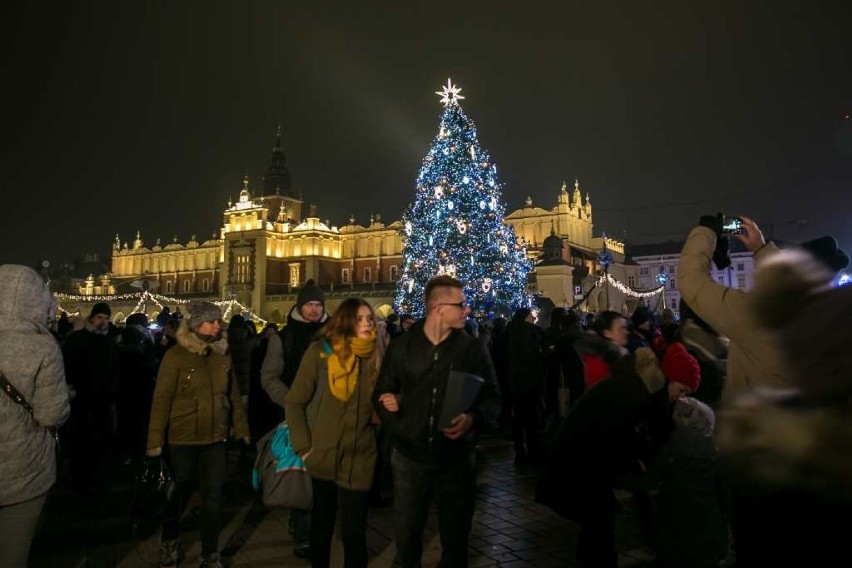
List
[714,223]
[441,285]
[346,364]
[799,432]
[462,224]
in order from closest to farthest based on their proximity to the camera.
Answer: [799,432] < [714,223] < [441,285] < [346,364] < [462,224]

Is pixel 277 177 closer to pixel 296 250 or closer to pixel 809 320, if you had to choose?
pixel 296 250

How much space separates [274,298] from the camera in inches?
2997

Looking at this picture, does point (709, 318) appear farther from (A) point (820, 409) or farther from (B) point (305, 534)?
(B) point (305, 534)

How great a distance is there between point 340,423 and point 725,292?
233 centimetres

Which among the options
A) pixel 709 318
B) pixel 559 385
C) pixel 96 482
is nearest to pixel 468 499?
pixel 709 318

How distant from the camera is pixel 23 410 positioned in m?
3.08

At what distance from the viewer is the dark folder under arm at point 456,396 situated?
11.9ft

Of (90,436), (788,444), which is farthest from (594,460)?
(90,436)

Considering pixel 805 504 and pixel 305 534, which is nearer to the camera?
pixel 805 504

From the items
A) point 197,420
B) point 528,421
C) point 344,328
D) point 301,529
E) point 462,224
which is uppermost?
point 462,224

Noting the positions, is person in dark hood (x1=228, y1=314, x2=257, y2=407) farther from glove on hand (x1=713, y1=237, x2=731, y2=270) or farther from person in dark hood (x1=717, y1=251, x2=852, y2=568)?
person in dark hood (x1=717, y1=251, x2=852, y2=568)

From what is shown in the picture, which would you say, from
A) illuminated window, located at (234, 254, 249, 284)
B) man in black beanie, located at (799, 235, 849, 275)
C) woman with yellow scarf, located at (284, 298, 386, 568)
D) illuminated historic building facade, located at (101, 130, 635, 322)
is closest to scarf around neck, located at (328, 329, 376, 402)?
woman with yellow scarf, located at (284, 298, 386, 568)

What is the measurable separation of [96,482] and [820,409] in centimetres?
785

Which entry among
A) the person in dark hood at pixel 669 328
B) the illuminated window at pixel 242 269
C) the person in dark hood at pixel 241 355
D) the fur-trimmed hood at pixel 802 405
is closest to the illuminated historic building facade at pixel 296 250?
the illuminated window at pixel 242 269
